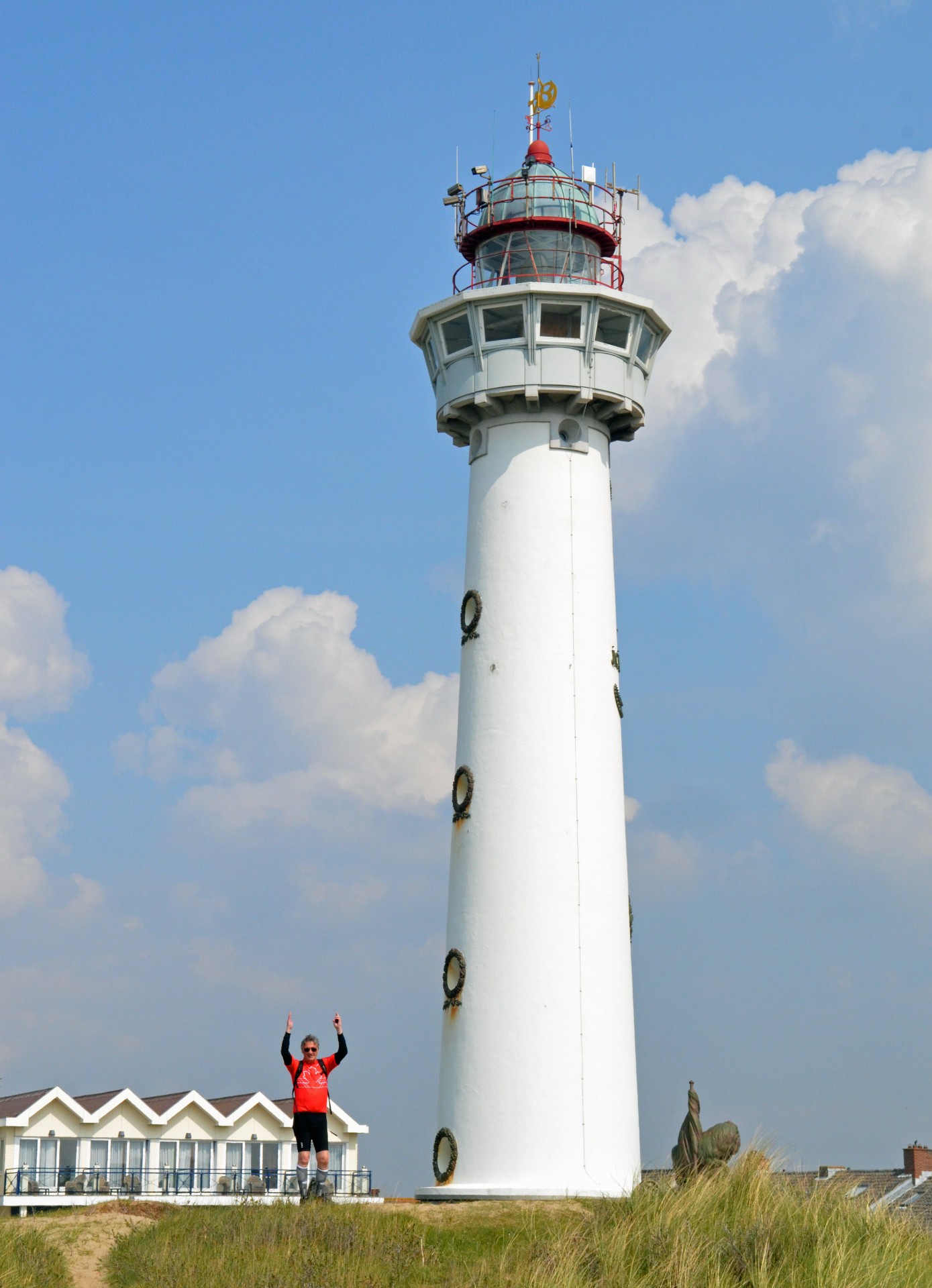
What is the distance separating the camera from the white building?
1984 inches

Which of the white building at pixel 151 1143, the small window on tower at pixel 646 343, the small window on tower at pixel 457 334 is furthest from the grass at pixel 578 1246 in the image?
the white building at pixel 151 1143

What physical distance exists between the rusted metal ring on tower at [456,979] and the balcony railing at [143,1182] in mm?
19634

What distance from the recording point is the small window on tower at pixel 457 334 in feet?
100

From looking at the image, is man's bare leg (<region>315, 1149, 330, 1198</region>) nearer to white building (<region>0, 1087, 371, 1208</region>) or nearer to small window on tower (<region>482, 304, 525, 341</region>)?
small window on tower (<region>482, 304, 525, 341</region>)

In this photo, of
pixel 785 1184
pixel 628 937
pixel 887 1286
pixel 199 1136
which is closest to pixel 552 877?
pixel 628 937

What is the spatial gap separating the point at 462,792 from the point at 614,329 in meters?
9.47

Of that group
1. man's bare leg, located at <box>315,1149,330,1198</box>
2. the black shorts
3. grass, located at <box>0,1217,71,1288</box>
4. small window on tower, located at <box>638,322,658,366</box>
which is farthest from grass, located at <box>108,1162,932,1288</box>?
small window on tower, located at <box>638,322,658,366</box>

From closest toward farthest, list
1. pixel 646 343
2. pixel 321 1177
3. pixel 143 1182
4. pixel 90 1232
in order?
pixel 90 1232 → pixel 321 1177 → pixel 646 343 → pixel 143 1182

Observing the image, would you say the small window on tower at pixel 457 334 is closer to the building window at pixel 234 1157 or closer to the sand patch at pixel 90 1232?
the sand patch at pixel 90 1232

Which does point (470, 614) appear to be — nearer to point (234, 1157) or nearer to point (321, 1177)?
point (321, 1177)

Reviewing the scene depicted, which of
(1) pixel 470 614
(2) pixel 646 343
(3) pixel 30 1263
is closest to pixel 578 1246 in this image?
(3) pixel 30 1263

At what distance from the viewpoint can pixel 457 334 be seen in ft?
101

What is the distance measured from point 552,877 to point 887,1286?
11059 millimetres

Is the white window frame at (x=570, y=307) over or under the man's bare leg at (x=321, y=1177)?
over
